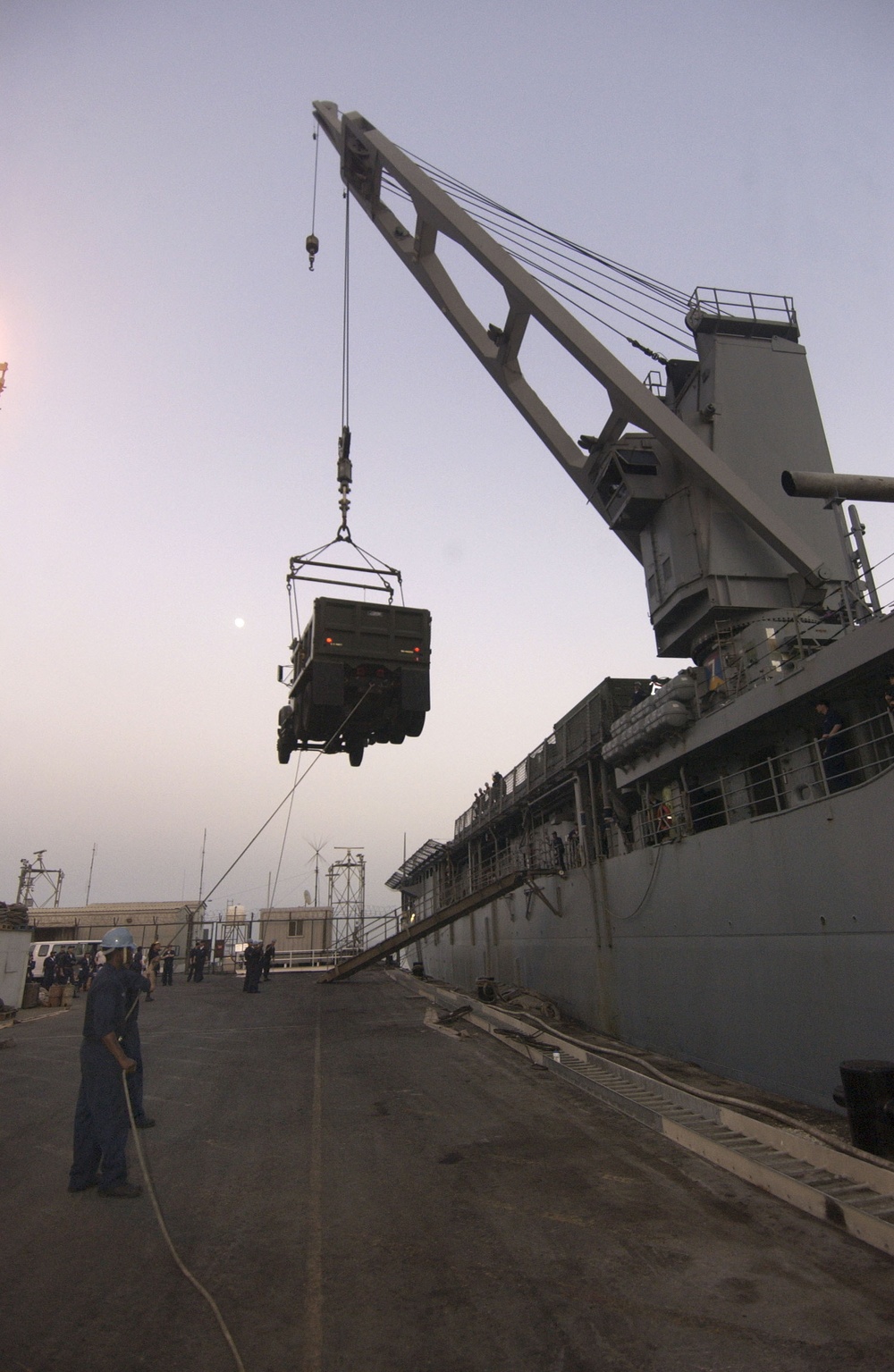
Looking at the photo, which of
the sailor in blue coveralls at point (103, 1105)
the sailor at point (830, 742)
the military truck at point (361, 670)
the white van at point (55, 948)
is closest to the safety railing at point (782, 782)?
the sailor at point (830, 742)

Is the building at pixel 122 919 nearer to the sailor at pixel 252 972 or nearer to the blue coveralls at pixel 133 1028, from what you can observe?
the sailor at pixel 252 972

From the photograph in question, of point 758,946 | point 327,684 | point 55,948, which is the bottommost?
point 758,946

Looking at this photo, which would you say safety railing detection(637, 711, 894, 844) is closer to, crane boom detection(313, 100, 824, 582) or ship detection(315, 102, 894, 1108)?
ship detection(315, 102, 894, 1108)

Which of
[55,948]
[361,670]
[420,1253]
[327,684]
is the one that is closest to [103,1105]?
[420,1253]

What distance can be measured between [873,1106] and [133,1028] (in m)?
6.14

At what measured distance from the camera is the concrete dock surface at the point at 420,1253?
3.36 m

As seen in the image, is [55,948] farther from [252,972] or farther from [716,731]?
[716,731]

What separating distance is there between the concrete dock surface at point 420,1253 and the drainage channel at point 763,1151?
0.14 metres

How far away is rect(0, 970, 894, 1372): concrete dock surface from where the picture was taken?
3361mm

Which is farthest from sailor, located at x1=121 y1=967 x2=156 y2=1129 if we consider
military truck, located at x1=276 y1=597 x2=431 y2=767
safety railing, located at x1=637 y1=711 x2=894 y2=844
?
safety railing, located at x1=637 y1=711 x2=894 y2=844

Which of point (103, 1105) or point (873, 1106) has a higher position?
point (103, 1105)

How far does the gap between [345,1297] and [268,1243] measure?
91 centimetres

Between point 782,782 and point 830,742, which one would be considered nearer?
point 830,742

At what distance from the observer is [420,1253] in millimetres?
4352
